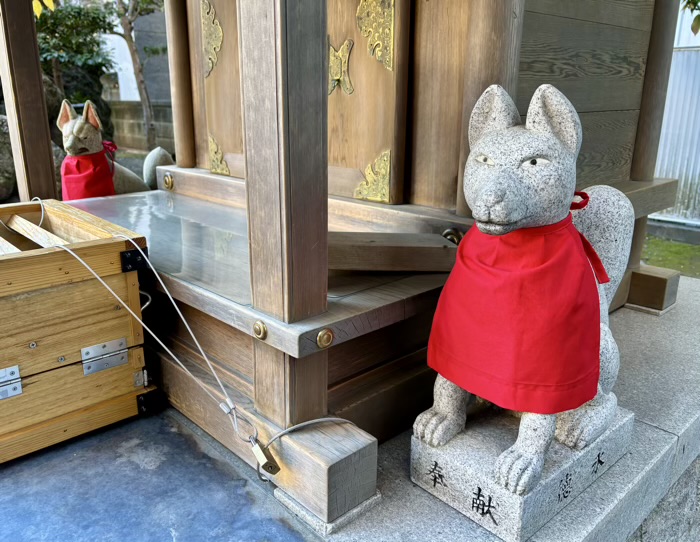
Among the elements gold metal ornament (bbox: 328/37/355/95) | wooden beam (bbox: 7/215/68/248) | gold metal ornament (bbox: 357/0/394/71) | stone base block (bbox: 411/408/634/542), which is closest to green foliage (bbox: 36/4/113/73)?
wooden beam (bbox: 7/215/68/248)

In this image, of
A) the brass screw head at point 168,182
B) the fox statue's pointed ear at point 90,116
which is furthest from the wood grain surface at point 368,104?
the fox statue's pointed ear at point 90,116

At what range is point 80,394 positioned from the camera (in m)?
2.14

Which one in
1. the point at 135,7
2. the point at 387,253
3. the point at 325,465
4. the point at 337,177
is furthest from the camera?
the point at 135,7

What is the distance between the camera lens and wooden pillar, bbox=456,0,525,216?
82.3 inches

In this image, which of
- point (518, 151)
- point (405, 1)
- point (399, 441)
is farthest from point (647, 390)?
point (405, 1)

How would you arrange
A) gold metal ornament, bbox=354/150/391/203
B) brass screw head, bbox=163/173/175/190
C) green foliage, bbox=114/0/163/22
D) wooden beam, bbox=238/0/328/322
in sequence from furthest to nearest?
green foliage, bbox=114/0/163/22 → brass screw head, bbox=163/173/175/190 → gold metal ornament, bbox=354/150/391/203 → wooden beam, bbox=238/0/328/322

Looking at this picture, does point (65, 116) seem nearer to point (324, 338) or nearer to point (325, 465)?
point (324, 338)

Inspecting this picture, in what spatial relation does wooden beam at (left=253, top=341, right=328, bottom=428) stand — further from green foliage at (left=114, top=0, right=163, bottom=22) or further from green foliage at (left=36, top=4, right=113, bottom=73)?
green foliage at (left=36, top=4, right=113, bottom=73)

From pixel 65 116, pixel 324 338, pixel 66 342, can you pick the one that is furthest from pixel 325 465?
pixel 65 116

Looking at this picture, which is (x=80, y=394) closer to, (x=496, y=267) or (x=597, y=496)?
(x=496, y=267)

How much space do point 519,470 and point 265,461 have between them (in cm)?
71

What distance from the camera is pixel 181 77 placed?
3.84 m

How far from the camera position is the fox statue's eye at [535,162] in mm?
1492

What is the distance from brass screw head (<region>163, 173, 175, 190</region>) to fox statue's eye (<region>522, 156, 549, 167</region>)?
3.02 meters
